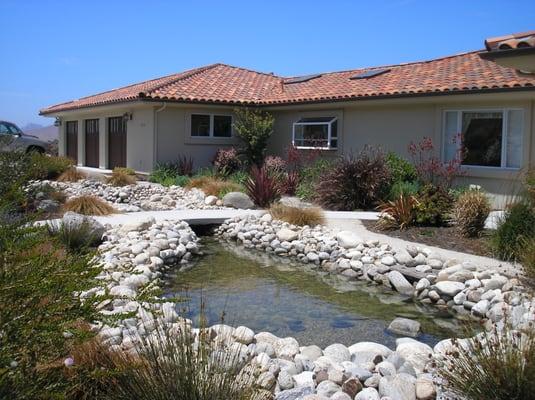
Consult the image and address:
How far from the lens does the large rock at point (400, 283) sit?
905 centimetres

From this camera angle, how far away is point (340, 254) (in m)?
10.8

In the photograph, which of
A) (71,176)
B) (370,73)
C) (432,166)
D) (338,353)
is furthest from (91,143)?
(338,353)

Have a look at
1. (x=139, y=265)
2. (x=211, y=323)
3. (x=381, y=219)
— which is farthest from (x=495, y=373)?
(x=381, y=219)

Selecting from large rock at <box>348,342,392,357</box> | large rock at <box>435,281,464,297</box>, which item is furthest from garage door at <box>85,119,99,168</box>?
large rock at <box>348,342,392,357</box>

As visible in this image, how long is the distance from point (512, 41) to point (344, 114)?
1339cm

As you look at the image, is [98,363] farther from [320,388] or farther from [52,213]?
[52,213]

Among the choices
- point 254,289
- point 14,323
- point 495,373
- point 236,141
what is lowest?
point 254,289

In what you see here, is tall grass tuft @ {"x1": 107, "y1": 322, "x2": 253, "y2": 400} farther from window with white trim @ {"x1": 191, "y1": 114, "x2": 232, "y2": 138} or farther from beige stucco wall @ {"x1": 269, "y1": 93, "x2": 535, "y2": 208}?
window with white trim @ {"x1": 191, "y1": 114, "x2": 232, "y2": 138}

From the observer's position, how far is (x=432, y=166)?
13992 millimetres

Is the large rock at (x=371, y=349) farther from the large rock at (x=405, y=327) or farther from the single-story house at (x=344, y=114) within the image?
the single-story house at (x=344, y=114)

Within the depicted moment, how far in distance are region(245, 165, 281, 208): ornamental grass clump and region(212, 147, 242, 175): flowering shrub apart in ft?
13.2

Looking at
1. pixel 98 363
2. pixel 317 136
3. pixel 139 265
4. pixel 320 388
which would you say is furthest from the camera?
pixel 317 136

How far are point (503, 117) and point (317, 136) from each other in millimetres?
6376

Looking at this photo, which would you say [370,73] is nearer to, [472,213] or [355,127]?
[355,127]
